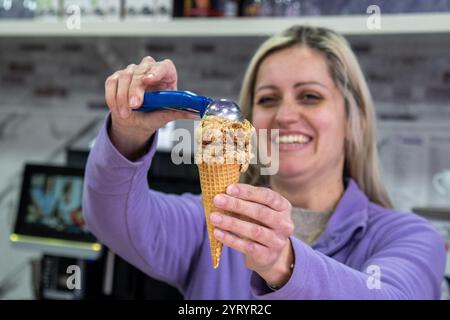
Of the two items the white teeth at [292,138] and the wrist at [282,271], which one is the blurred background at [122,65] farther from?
the wrist at [282,271]

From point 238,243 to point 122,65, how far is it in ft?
3.91

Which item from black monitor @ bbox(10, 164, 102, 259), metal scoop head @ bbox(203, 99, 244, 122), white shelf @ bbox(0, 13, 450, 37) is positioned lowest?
black monitor @ bbox(10, 164, 102, 259)

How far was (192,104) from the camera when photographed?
55 cm

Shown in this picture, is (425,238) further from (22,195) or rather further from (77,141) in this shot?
(77,141)

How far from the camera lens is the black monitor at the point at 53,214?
4.25ft

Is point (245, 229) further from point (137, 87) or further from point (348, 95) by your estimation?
point (348, 95)

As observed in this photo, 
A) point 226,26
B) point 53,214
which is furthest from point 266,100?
point 53,214

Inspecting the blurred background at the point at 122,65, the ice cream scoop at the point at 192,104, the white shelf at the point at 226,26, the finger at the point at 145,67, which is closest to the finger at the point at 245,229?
the ice cream scoop at the point at 192,104

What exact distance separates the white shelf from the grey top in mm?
576

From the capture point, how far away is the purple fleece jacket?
62 centimetres

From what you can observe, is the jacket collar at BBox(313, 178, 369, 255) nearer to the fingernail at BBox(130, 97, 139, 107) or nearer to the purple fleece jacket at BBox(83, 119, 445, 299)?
the purple fleece jacket at BBox(83, 119, 445, 299)

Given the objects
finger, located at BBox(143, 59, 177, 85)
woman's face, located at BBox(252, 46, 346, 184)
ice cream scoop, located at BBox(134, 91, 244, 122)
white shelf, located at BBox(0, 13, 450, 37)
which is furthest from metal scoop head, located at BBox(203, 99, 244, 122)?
white shelf, located at BBox(0, 13, 450, 37)

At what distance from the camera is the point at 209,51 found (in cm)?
159

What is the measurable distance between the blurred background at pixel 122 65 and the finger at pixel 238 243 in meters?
0.65
